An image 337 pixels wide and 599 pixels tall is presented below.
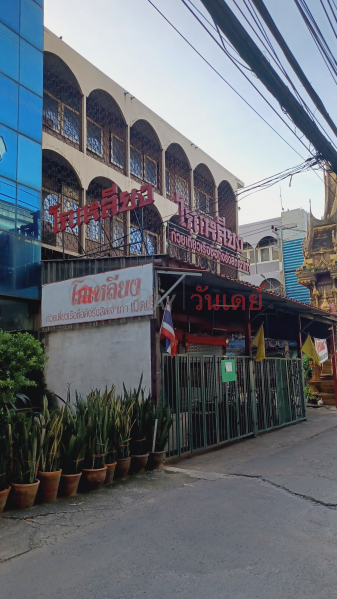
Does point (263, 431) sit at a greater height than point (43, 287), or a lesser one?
lesser

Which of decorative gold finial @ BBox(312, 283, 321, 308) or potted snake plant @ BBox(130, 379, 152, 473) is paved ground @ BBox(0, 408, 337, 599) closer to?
potted snake plant @ BBox(130, 379, 152, 473)

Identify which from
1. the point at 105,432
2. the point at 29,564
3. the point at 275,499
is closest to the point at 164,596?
the point at 29,564

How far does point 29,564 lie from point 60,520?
1.29 m

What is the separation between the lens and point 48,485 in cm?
654

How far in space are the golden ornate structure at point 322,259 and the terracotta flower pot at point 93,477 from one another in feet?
62.5

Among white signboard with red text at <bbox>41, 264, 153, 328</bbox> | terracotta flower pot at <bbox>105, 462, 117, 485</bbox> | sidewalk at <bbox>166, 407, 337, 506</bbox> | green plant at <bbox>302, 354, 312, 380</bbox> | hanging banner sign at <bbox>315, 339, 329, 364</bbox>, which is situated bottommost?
sidewalk at <bbox>166, 407, 337, 506</bbox>

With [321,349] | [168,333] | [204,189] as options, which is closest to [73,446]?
[168,333]

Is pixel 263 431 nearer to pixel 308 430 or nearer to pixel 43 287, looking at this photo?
pixel 308 430

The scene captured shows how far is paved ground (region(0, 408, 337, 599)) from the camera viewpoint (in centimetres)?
399

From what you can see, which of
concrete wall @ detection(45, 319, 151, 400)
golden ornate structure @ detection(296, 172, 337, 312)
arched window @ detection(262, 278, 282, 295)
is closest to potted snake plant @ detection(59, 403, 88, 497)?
concrete wall @ detection(45, 319, 151, 400)

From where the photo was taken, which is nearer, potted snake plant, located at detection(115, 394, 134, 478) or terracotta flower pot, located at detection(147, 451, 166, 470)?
potted snake plant, located at detection(115, 394, 134, 478)

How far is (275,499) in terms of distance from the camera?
655cm

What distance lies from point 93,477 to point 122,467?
849 millimetres

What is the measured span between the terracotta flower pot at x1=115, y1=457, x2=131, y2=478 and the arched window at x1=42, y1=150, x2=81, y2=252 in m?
9.68
